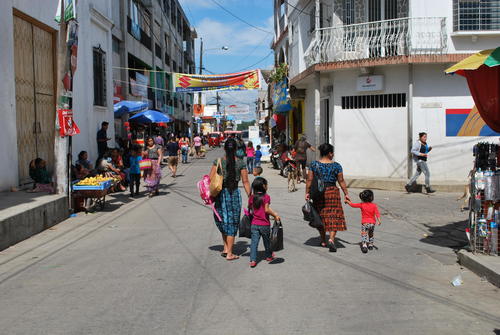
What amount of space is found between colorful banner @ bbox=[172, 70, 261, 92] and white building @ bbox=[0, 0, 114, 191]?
8.50 metres

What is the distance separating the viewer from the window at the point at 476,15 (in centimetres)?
1603

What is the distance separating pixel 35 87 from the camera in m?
13.0

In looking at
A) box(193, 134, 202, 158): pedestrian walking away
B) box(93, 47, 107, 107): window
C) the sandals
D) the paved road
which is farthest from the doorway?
box(193, 134, 202, 158): pedestrian walking away

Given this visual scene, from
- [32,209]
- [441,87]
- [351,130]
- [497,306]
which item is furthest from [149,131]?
[497,306]

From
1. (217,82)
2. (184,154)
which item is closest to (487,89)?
(217,82)

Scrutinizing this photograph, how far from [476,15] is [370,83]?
3.82m

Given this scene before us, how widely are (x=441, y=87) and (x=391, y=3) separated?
11.0ft

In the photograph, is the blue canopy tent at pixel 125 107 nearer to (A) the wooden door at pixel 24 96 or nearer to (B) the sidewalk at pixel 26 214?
(A) the wooden door at pixel 24 96

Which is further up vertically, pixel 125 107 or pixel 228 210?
pixel 125 107

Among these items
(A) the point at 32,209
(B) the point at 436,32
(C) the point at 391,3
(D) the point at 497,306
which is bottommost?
(D) the point at 497,306

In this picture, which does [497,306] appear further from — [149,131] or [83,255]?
[149,131]

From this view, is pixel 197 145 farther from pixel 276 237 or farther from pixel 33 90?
pixel 276 237

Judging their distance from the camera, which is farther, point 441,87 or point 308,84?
point 308,84

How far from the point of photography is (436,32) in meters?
16.2
